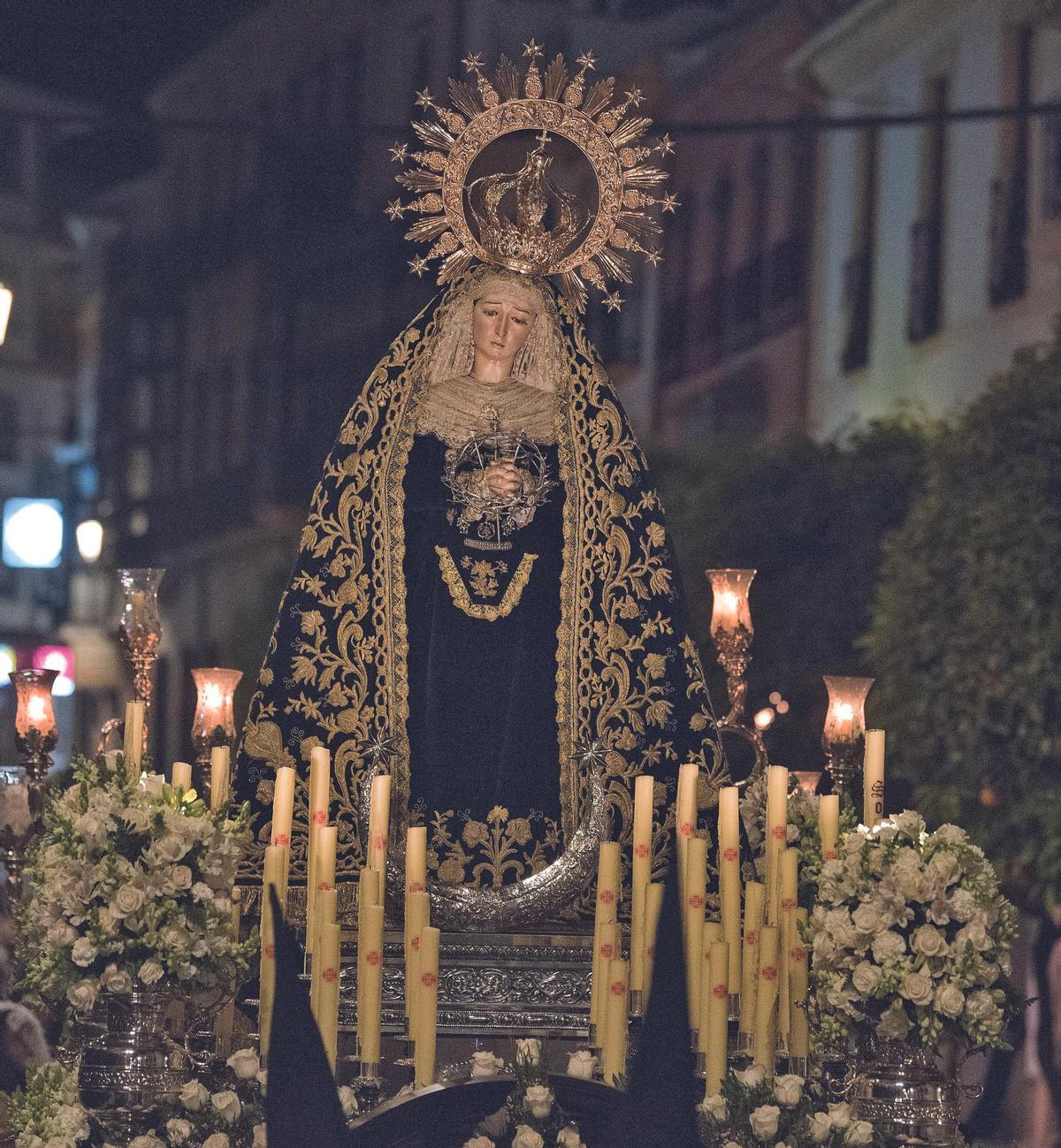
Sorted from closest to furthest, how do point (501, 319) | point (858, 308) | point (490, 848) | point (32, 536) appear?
point (490, 848) → point (501, 319) → point (32, 536) → point (858, 308)

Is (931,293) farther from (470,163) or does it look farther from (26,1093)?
(26,1093)

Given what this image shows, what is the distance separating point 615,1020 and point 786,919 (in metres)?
0.62

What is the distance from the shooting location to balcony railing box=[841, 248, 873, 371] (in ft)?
61.2

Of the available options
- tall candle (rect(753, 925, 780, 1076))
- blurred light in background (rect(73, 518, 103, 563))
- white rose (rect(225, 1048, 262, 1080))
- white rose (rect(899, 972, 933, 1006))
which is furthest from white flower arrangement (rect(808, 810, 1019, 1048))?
blurred light in background (rect(73, 518, 103, 563))

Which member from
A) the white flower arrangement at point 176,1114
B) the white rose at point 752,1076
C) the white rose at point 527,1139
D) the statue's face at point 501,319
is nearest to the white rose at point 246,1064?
the white flower arrangement at point 176,1114

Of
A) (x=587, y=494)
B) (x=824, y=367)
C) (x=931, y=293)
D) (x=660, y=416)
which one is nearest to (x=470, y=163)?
(x=587, y=494)

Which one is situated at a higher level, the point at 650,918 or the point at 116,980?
the point at 650,918

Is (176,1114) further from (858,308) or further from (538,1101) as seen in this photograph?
(858,308)

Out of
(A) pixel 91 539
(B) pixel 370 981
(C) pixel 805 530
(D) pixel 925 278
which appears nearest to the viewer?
(B) pixel 370 981

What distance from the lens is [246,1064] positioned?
637cm

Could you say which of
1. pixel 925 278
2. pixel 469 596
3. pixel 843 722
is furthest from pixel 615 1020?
pixel 925 278

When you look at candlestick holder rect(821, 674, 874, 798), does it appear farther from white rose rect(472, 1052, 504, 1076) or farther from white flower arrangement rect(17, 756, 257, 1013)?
white flower arrangement rect(17, 756, 257, 1013)

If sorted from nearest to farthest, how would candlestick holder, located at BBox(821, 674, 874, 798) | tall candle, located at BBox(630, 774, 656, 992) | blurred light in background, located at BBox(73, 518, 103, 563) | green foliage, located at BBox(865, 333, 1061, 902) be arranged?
tall candle, located at BBox(630, 774, 656, 992), candlestick holder, located at BBox(821, 674, 874, 798), green foliage, located at BBox(865, 333, 1061, 902), blurred light in background, located at BBox(73, 518, 103, 563)

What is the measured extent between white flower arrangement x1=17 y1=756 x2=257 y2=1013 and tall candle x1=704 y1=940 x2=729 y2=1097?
3.86 ft
